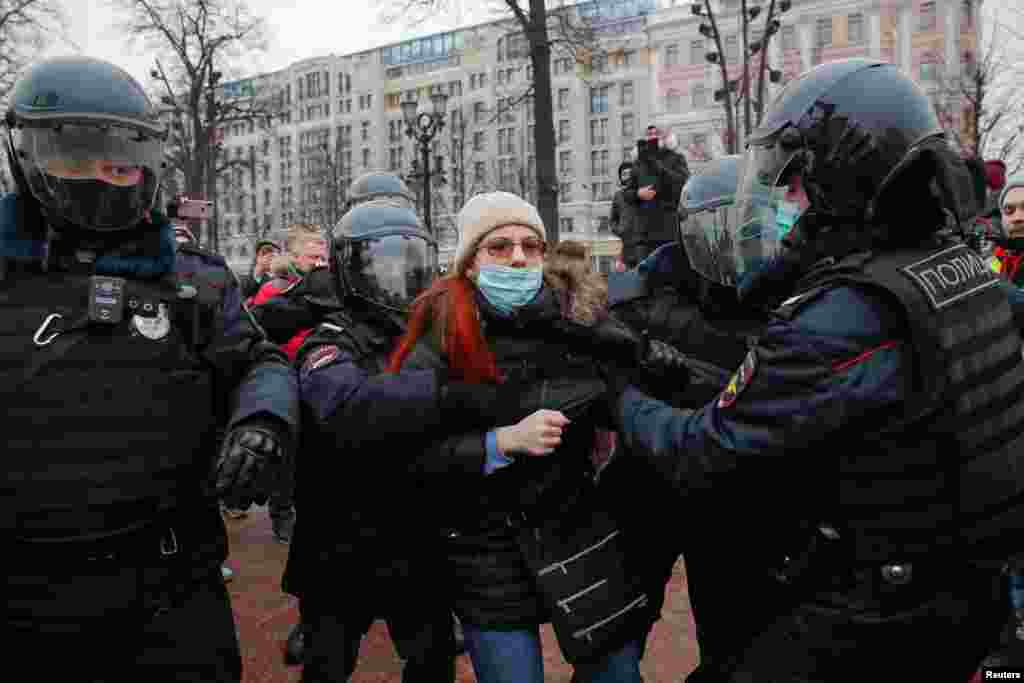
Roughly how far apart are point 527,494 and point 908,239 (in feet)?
3.90

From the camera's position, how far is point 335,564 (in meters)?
2.64

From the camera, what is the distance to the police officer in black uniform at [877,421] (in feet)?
5.44

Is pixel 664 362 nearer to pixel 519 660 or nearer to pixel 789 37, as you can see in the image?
pixel 519 660

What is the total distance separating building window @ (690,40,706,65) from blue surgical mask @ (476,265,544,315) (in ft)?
203

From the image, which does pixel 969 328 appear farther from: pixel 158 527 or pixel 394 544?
pixel 158 527

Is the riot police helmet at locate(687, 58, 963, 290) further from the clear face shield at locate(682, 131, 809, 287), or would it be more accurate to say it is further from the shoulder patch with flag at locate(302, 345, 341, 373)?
the shoulder patch with flag at locate(302, 345, 341, 373)

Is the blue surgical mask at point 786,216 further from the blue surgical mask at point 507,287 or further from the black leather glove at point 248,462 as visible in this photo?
the black leather glove at point 248,462

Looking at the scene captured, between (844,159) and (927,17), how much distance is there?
61854mm

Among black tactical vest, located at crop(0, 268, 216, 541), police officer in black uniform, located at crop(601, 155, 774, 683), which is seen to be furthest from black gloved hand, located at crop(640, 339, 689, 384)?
black tactical vest, located at crop(0, 268, 216, 541)

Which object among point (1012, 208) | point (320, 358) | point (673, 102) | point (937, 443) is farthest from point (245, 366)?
point (673, 102)

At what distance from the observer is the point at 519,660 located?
232 centimetres

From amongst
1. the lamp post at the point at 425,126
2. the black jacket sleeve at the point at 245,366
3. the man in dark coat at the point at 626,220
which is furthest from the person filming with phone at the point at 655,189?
the lamp post at the point at 425,126

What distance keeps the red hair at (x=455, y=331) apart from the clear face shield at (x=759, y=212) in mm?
768

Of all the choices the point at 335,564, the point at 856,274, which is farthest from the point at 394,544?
the point at 856,274
